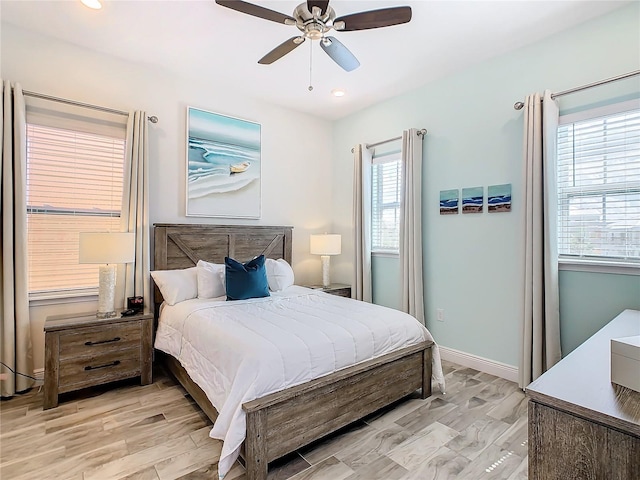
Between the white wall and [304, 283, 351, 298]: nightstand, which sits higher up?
the white wall

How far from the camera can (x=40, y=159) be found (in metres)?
2.89

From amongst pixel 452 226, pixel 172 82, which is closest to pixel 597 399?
pixel 452 226

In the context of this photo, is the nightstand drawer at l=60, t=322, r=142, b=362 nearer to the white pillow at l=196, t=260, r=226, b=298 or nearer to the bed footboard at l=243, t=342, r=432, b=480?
the white pillow at l=196, t=260, r=226, b=298

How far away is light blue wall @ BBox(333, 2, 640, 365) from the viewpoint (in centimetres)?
254

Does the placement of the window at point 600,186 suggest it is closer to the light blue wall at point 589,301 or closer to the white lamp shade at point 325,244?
the light blue wall at point 589,301

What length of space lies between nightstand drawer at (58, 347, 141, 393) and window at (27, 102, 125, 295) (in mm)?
738

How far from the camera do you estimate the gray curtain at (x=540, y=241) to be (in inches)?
103

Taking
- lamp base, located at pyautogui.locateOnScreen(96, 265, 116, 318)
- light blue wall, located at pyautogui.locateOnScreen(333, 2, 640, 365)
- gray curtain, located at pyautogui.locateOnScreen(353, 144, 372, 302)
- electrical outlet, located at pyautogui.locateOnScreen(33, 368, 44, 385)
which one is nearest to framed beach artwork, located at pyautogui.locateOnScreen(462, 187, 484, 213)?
light blue wall, located at pyautogui.locateOnScreen(333, 2, 640, 365)

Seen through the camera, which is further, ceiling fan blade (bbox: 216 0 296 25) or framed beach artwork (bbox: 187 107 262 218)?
framed beach artwork (bbox: 187 107 262 218)

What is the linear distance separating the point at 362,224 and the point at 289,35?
221cm

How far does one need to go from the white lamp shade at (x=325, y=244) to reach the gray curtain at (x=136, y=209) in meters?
1.95

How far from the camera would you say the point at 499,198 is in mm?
3096

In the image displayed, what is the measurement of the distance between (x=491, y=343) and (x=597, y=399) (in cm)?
235

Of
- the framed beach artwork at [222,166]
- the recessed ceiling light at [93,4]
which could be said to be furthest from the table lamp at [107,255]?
the recessed ceiling light at [93,4]
